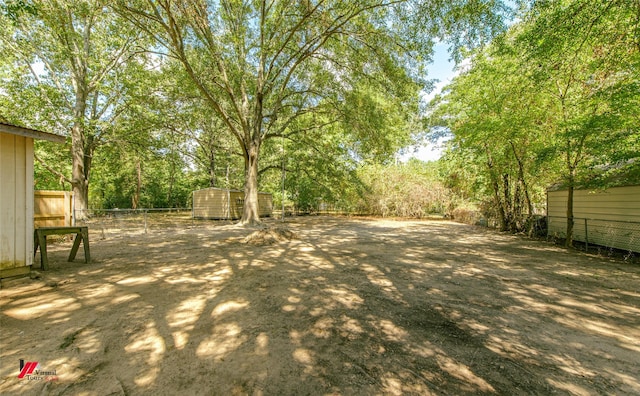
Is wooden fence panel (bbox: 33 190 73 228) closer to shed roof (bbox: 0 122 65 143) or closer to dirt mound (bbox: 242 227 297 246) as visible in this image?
shed roof (bbox: 0 122 65 143)

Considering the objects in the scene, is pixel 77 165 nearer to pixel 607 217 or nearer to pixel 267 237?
pixel 267 237

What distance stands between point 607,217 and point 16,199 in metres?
14.6

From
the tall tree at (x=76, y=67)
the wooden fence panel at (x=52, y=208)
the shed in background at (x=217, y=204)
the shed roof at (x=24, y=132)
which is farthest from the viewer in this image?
the shed in background at (x=217, y=204)

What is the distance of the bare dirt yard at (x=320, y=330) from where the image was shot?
2.00 metres

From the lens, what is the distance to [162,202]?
31.7m

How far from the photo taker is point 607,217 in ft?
26.7

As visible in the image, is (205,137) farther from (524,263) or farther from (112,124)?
(524,263)

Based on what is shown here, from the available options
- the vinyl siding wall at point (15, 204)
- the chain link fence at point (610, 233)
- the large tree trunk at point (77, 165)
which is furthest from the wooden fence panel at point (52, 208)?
the chain link fence at point (610, 233)

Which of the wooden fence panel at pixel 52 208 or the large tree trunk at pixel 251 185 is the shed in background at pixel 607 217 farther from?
the wooden fence panel at pixel 52 208

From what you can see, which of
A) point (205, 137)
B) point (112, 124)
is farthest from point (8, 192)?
point (205, 137)

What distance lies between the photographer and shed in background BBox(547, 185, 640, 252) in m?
7.21

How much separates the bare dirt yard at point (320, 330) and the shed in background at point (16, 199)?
0.43m

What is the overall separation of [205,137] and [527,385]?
24.5 m

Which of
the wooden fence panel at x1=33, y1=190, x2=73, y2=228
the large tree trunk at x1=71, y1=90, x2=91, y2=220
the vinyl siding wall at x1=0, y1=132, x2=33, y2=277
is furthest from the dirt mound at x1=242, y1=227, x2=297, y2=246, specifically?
the large tree trunk at x1=71, y1=90, x2=91, y2=220
